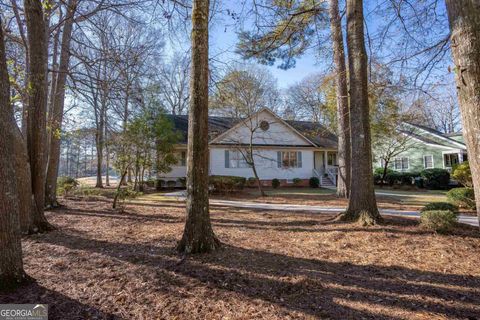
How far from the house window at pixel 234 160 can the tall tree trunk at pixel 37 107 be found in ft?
49.1

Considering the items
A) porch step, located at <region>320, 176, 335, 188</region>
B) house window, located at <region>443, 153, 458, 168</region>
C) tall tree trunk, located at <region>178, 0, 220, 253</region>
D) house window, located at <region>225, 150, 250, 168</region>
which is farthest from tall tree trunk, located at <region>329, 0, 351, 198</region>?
house window, located at <region>443, 153, 458, 168</region>

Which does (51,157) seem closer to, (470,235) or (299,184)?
(470,235)

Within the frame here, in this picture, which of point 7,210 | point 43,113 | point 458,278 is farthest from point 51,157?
point 458,278

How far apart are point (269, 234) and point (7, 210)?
456cm

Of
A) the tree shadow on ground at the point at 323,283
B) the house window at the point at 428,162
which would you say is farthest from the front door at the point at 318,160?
the tree shadow on ground at the point at 323,283

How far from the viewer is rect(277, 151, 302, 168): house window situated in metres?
22.5

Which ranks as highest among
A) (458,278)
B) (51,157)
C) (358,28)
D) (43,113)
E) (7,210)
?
(358,28)

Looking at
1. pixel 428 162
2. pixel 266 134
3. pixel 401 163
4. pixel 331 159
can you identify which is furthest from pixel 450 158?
pixel 266 134

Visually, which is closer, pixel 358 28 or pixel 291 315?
pixel 291 315

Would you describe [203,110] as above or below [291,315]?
above

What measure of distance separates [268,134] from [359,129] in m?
15.5

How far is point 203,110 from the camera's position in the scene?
4.65m

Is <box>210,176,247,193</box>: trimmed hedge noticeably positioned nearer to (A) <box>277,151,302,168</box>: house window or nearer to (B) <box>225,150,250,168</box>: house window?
(B) <box>225,150,250,168</box>: house window

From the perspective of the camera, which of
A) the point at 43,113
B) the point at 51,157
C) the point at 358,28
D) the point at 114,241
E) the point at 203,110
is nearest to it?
the point at 203,110
